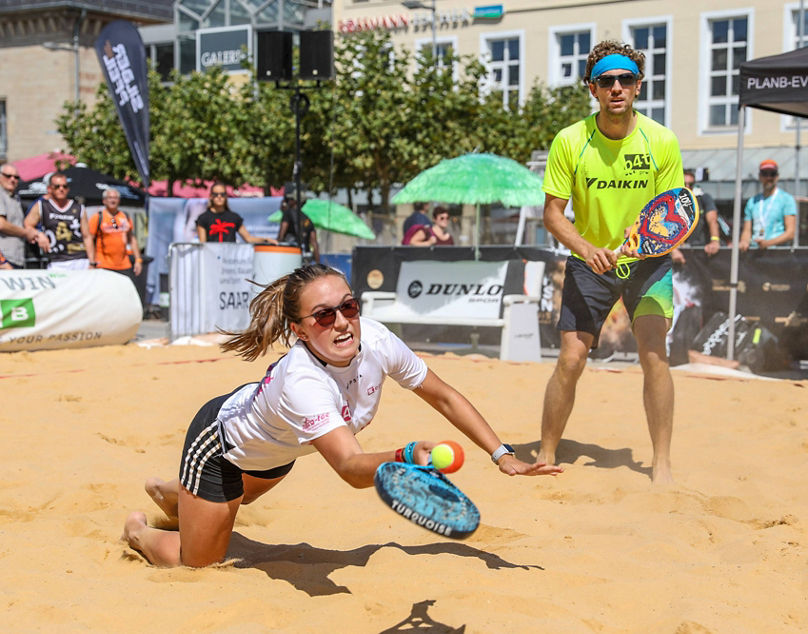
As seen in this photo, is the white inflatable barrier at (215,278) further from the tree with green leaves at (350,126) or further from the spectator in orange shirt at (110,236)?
the tree with green leaves at (350,126)

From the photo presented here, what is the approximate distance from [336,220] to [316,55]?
4170 millimetres

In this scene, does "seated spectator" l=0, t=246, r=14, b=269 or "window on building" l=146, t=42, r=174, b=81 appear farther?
"window on building" l=146, t=42, r=174, b=81

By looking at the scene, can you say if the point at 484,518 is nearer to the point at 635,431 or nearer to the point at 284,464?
the point at 284,464

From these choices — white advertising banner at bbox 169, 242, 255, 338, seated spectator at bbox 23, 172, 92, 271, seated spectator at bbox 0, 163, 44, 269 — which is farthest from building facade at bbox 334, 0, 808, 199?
seated spectator at bbox 0, 163, 44, 269

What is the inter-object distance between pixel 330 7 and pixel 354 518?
105ft

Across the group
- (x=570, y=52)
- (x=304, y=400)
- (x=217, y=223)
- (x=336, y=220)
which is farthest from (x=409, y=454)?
(x=570, y=52)

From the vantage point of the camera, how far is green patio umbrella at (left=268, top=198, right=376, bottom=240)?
16.9 m

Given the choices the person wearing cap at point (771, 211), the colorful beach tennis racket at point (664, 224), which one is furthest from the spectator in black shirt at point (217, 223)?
the colorful beach tennis racket at point (664, 224)

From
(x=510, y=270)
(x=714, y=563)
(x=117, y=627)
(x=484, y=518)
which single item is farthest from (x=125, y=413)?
(x=510, y=270)

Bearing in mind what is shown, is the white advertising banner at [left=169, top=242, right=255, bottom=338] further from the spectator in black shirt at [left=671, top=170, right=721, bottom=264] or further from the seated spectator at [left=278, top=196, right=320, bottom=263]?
the spectator in black shirt at [left=671, top=170, right=721, bottom=264]

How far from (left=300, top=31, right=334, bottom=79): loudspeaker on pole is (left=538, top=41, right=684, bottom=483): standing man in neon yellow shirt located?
334 inches

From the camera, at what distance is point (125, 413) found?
6.76 m

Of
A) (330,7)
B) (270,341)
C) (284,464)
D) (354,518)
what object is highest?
(330,7)

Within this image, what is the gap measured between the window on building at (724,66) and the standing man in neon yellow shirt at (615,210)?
72.7 ft
